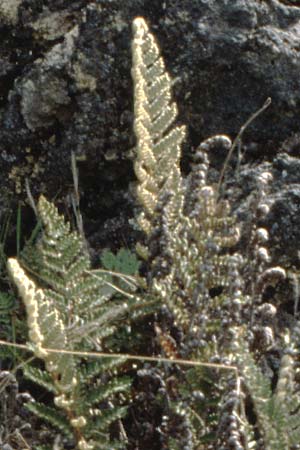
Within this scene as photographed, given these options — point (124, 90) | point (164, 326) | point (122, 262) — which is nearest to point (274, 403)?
point (164, 326)

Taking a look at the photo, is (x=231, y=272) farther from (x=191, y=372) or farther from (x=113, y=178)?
(x=113, y=178)

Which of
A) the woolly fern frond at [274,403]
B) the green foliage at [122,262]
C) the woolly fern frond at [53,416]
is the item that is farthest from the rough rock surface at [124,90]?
the woolly fern frond at [274,403]

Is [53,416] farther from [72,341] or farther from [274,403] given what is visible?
[274,403]

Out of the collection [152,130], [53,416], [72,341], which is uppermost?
[152,130]

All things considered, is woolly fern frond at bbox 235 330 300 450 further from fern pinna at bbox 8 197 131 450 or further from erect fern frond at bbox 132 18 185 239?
erect fern frond at bbox 132 18 185 239

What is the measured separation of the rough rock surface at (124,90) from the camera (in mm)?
2943

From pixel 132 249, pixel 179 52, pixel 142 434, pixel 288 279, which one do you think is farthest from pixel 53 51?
pixel 142 434

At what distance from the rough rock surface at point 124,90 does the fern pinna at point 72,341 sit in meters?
0.43

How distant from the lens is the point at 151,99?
258 cm

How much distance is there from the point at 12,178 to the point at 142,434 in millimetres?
953

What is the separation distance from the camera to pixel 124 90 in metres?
2.96

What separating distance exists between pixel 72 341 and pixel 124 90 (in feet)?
3.03

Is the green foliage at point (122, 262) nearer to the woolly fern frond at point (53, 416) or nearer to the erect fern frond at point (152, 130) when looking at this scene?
the erect fern frond at point (152, 130)

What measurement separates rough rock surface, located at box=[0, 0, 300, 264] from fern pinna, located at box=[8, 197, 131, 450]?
0.43 m
